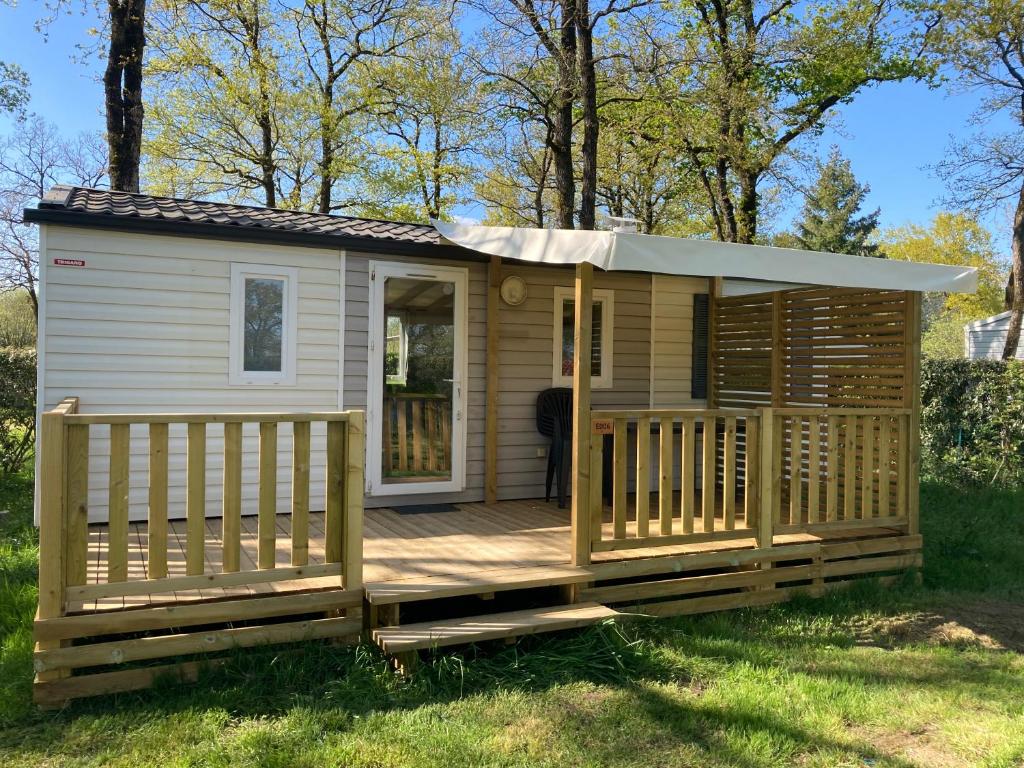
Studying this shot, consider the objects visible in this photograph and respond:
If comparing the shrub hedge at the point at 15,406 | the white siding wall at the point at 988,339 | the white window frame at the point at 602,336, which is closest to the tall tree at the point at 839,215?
the white siding wall at the point at 988,339

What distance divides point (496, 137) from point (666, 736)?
551 inches

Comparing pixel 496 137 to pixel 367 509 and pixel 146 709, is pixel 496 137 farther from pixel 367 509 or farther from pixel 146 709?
pixel 146 709

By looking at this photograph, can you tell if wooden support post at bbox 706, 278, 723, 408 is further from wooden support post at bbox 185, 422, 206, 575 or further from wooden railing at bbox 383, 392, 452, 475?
wooden support post at bbox 185, 422, 206, 575

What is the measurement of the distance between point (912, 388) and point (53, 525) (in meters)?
5.02

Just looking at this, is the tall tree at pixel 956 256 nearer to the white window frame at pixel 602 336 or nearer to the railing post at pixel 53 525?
the white window frame at pixel 602 336

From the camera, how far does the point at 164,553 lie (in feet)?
10.2

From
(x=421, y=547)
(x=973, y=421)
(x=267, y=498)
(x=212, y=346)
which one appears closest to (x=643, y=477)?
(x=421, y=547)

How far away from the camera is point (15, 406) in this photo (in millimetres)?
7297

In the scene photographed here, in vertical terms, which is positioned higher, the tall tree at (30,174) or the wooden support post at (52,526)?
the tall tree at (30,174)

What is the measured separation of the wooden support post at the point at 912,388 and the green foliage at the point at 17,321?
49.2 ft

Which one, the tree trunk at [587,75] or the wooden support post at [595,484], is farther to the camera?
the tree trunk at [587,75]

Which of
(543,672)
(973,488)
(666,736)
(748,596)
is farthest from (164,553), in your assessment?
(973,488)

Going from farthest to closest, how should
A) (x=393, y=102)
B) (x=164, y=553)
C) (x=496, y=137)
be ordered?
1. (x=393, y=102)
2. (x=496, y=137)
3. (x=164, y=553)

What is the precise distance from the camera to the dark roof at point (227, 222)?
474 cm
